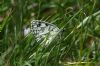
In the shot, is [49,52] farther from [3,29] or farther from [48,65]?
[3,29]

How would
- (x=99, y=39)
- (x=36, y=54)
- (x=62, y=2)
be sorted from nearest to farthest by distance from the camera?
(x=36, y=54) < (x=99, y=39) < (x=62, y=2)

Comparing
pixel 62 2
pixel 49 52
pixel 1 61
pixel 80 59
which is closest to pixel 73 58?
pixel 80 59

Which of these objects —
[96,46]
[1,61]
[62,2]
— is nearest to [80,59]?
[96,46]

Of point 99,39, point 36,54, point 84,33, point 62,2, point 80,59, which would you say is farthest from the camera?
point 62,2

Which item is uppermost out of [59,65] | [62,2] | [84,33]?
[62,2]

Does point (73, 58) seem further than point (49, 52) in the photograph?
Yes

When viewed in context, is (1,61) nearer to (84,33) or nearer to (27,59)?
(27,59)

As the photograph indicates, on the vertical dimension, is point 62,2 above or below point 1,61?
above
